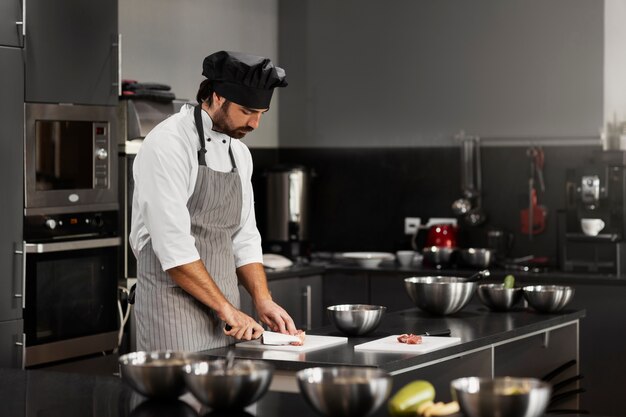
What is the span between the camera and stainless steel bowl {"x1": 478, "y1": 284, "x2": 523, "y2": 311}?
4137mm

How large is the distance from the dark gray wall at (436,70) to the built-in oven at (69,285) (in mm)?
2126

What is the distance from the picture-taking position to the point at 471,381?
2004mm

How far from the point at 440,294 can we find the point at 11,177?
5.79 ft

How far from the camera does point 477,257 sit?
5641mm

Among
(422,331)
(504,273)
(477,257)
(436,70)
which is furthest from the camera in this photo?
(436,70)

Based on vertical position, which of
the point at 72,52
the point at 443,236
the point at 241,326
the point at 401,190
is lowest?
the point at 241,326

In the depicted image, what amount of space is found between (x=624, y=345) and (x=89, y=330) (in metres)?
2.50

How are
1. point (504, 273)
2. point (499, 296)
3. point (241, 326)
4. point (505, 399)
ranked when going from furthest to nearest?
1. point (504, 273)
2. point (499, 296)
3. point (241, 326)
4. point (505, 399)

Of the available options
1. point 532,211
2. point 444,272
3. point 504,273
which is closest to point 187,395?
point 504,273

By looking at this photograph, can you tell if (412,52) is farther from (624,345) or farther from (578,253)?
(624,345)

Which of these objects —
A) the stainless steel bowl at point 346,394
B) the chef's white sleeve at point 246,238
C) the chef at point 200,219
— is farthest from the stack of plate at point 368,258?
the stainless steel bowl at point 346,394

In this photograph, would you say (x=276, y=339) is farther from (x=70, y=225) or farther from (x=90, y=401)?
(x=70, y=225)

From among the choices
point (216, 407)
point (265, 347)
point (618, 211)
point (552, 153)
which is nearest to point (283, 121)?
point (552, 153)

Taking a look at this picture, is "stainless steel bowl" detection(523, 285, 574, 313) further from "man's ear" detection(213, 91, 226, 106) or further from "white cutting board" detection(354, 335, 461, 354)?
"man's ear" detection(213, 91, 226, 106)
